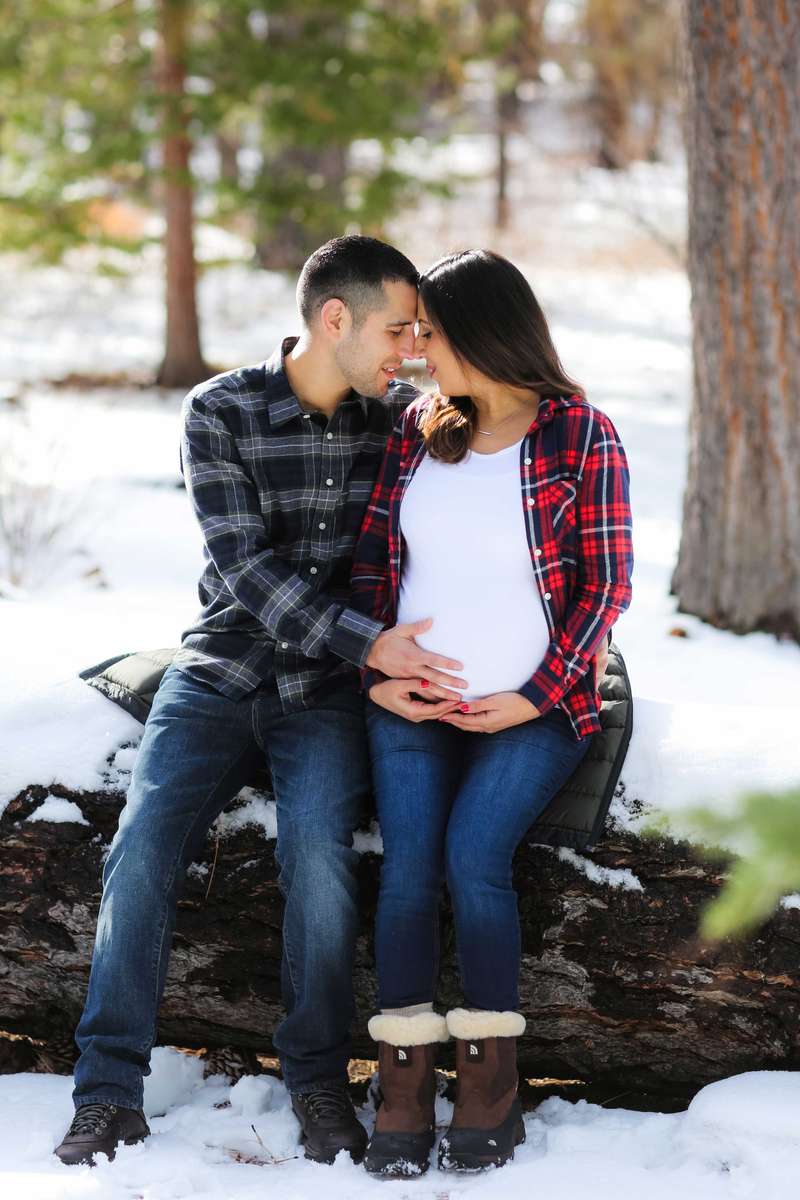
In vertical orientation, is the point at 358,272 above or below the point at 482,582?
above

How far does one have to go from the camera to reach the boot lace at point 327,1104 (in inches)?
100.0

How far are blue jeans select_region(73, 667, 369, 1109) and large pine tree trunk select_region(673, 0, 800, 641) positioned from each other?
2.39 m

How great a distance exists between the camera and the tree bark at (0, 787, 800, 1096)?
104 inches

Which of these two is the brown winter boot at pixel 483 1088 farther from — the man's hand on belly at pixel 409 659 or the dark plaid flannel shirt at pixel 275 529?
the dark plaid flannel shirt at pixel 275 529

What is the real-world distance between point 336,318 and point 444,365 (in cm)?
29

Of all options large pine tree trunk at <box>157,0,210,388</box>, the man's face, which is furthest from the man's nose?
large pine tree trunk at <box>157,0,210,388</box>

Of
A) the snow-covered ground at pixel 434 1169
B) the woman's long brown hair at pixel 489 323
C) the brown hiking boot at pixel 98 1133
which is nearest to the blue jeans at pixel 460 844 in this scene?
the snow-covered ground at pixel 434 1169

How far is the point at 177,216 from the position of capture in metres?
11.1

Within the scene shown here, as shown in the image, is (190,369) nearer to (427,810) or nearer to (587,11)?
(427,810)

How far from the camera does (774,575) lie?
4645mm

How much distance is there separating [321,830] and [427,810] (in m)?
0.22

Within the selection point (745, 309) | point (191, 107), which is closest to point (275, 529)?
point (745, 309)

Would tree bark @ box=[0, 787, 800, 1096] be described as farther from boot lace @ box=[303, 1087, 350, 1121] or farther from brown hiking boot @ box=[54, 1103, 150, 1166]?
brown hiking boot @ box=[54, 1103, 150, 1166]

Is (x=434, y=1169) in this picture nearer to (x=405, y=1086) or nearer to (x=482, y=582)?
(x=405, y=1086)
